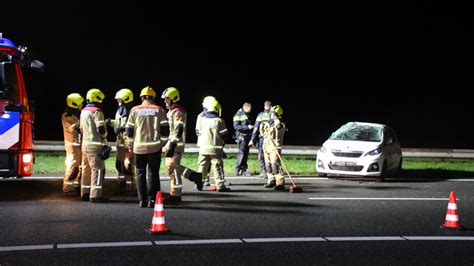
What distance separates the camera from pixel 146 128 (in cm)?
1041

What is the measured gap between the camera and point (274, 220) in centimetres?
941

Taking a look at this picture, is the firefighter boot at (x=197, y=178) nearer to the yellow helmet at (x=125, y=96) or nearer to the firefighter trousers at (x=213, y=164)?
the firefighter trousers at (x=213, y=164)

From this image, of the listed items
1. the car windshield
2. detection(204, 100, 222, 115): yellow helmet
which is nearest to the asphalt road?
detection(204, 100, 222, 115): yellow helmet

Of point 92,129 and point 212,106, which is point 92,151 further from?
point 212,106

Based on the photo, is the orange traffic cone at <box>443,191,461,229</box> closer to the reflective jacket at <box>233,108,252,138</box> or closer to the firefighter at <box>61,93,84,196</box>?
the firefighter at <box>61,93,84,196</box>

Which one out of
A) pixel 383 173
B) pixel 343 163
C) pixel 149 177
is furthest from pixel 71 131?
pixel 383 173

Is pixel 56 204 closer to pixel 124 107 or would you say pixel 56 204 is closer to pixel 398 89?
pixel 124 107

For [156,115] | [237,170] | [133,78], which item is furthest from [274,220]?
[133,78]

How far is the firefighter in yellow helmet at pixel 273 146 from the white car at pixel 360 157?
7.03 feet

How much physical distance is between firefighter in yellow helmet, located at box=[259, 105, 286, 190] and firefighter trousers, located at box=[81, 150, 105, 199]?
391cm

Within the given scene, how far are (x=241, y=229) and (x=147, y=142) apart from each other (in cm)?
258

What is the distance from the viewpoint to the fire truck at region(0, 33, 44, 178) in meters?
10.2

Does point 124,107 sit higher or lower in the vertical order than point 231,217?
higher

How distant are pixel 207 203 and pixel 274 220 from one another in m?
1.95
